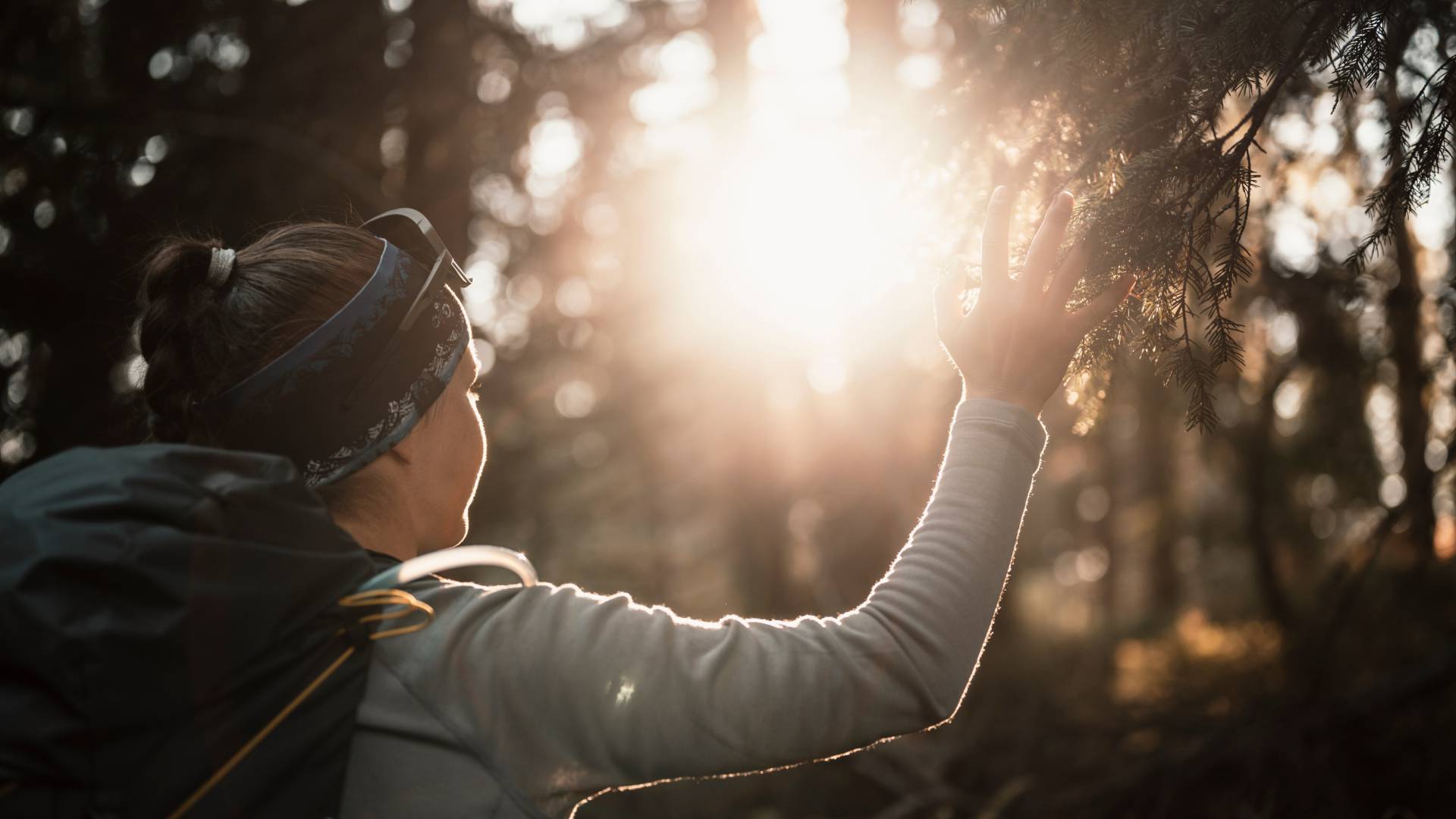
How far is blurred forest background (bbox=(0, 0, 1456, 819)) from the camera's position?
73.2 inches

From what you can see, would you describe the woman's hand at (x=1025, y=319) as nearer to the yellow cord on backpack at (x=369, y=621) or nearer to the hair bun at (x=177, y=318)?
the yellow cord on backpack at (x=369, y=621)

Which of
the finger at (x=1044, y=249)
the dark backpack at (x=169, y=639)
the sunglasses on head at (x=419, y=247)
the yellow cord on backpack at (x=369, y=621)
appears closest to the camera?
the dark backpack at (x=169, y=639)

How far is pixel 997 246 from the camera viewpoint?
1430 mm

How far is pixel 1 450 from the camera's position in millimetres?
5035

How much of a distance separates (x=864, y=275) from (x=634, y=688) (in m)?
2.17

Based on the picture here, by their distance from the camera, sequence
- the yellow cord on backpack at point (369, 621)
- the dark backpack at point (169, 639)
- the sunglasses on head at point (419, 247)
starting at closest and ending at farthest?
the dark backpack at point (169, 639), the yellow cord on backpack at point (369, 621), the sunglasses on head at point (419, 247)

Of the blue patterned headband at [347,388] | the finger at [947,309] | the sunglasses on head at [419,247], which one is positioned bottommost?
the blue patterned headband at [347,388]

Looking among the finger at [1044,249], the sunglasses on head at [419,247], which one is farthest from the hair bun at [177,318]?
the finger at [1044,249]

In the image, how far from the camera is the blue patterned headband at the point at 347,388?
4.78ft

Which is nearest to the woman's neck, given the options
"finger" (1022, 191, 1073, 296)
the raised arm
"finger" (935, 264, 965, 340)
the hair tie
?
the raised arm

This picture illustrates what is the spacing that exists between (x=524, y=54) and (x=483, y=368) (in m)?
2.32

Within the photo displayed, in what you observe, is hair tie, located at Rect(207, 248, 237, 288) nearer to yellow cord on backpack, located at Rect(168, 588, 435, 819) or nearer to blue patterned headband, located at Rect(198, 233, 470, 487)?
blue patterned headband, located at Rect(198, 233, 470, 487)

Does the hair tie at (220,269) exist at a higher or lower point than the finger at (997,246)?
lower

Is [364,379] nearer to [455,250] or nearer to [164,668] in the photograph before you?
[164,668]
